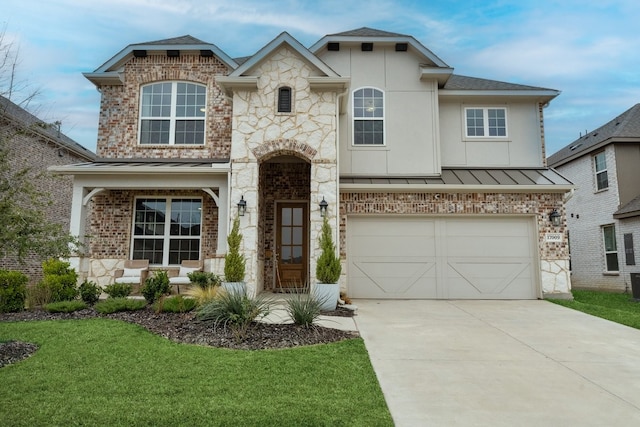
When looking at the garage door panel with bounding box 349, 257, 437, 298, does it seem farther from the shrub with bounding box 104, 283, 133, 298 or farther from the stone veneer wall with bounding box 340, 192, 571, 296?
the shrub with bounding box 104, 283, 133, 298

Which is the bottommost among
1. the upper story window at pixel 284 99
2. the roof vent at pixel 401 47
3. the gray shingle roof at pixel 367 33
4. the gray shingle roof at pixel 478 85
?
the upper story window at pixel 284 99

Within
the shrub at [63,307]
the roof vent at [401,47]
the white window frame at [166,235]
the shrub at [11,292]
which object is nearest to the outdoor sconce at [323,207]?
the white window frame at [166,235]

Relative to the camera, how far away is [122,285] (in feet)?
28.4

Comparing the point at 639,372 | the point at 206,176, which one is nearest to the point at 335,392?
the point at 639,372

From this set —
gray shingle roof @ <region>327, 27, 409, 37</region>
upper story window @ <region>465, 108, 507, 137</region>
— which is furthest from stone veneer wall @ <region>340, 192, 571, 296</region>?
gray shingle roof @ <region>327, 27, 409, 37</region>

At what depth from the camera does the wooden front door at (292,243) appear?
39.0ft

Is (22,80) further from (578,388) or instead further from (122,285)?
(578,388)

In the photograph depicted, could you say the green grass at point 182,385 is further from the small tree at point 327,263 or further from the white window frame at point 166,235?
the white window frame at point 166,235

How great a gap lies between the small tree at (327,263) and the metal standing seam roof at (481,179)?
2645mm

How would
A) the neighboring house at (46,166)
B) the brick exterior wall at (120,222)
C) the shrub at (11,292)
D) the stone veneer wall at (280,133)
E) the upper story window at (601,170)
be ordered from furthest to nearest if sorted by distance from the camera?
the upper story window at (601,170) < the neighboring house at (46,166) < the brick exterior wall at (120,222) < the stone veneer wall at (280,133) < the shrub at (11,292)

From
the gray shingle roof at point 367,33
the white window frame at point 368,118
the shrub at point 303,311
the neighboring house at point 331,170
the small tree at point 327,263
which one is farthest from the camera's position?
the gray shingle roof at point 367,33

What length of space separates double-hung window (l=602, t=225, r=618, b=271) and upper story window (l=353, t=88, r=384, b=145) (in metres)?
9.99

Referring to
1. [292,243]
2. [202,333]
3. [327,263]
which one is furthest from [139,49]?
[202,333]

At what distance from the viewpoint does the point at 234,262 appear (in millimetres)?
8781
